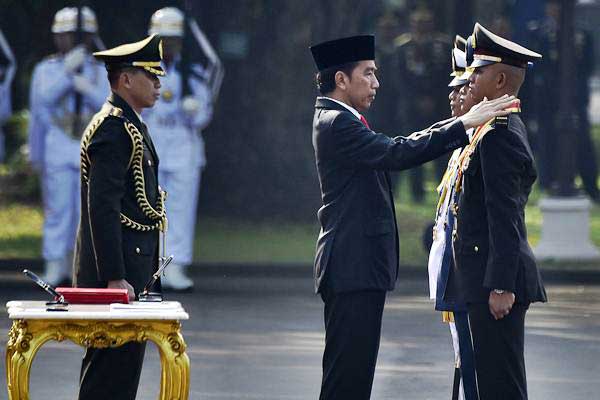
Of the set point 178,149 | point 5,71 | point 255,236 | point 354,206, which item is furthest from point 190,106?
point 354,206

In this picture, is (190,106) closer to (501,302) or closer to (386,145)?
(386,145)

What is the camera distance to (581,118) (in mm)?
19141

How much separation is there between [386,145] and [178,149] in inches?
266

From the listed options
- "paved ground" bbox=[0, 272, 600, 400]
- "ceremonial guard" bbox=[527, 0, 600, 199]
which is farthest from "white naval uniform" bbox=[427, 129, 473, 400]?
→ "ceremonial guard" bbox=[527, 0, 600, 199]

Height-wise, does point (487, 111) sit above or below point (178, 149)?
above

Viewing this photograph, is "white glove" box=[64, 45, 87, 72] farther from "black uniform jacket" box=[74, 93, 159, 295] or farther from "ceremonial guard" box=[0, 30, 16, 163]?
"black uniform jacket" box=[74, 93, 159, 295]

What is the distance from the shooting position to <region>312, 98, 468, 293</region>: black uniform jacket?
22.7ft

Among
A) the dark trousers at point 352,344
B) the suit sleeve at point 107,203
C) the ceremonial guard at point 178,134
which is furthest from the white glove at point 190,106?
the dark trousers at point 352,344

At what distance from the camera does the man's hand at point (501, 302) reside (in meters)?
6.53

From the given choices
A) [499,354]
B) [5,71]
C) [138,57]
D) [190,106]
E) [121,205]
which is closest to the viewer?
[499,354]

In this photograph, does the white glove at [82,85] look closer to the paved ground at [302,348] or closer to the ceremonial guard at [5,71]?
the paved ground at [302,348]

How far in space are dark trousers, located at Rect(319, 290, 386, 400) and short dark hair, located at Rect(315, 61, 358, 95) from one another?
84 centimetres

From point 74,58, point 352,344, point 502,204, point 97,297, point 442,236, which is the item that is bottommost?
point 352,344

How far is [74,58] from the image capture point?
13477 millimetres
